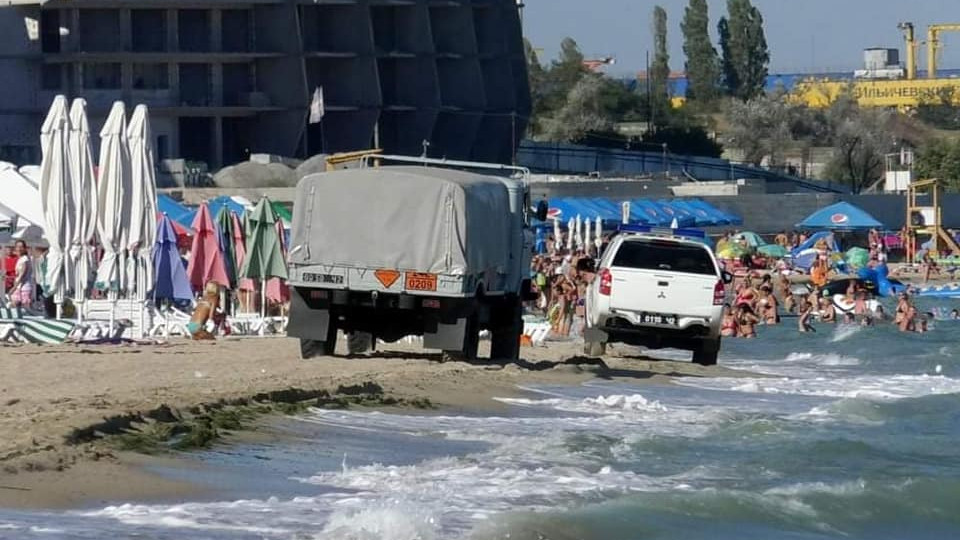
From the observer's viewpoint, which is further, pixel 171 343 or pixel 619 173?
pixel 619 173

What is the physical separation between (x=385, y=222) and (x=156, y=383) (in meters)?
3.33

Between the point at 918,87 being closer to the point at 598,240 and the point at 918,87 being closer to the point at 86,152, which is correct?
the point at 598,240

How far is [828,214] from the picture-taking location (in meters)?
72.5

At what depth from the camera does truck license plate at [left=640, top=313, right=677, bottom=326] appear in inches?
944

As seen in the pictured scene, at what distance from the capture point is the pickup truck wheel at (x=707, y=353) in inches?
991

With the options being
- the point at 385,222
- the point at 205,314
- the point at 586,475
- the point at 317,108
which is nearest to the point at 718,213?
the point at 317,108

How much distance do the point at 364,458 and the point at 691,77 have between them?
12763 cm

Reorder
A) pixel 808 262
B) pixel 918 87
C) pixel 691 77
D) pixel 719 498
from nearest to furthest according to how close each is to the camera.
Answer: pixel 719 498, pixel 808 262, pixel 691 77, pixel 918 87

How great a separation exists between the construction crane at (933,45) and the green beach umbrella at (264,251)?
14097 cm

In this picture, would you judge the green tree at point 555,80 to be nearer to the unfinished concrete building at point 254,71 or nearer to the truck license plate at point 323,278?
the unfinished concrete building at point 254,71

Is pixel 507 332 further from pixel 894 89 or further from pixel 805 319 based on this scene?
pixel 894 89

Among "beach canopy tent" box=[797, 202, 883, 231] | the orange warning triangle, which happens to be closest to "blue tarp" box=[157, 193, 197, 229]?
the orange warning triangle

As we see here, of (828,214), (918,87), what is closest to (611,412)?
(828,214)

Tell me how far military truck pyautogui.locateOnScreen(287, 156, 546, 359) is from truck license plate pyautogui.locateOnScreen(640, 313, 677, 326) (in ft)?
11.4
